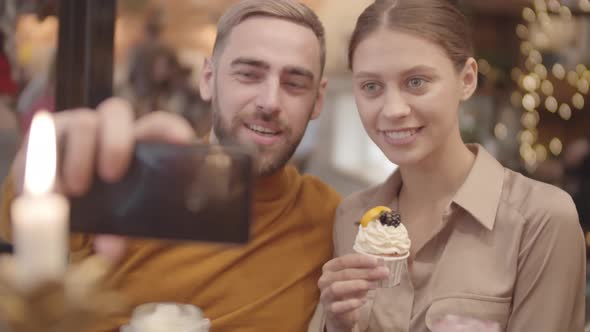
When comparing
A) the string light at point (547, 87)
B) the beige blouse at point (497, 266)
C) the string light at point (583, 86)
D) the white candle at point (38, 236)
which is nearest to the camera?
the white candle at point (38, 236)

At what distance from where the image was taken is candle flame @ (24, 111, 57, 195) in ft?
1.82

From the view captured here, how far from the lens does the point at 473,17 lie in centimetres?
507

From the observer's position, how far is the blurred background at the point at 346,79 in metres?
1.76

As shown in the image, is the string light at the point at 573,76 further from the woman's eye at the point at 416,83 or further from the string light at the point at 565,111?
the woman's eye at the point at 416,83

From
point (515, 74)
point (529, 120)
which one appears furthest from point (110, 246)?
point (515, 74)

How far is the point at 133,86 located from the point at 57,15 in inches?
48.0

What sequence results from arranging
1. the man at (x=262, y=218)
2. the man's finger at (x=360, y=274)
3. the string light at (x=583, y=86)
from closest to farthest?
the man's finger at (x=360, y=274), the man at (x=262, y=218), the string light at (x=583, y=86)

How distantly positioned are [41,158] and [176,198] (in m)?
0.15

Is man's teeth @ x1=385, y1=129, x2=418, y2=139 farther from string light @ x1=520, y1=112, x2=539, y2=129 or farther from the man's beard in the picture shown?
string light @ x1=520, y1=112, x2=539, y2=129

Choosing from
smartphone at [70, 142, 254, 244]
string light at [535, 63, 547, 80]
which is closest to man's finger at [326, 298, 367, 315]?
smartphone at [70, 142, 254, 244]

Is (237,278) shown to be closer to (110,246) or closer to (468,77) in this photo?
(468,77)

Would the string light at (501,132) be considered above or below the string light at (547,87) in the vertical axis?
below

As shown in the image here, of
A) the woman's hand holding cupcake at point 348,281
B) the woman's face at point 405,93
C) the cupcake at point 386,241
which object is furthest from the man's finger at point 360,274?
the woman's face at point 405,93

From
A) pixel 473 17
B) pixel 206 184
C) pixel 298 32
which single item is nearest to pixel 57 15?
pixel 298 32
